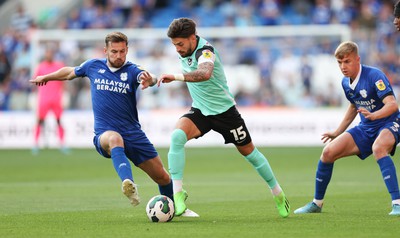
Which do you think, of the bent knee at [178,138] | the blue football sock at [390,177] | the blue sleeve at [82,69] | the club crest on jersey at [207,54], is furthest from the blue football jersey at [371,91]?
the blue sleeve at [82,69]

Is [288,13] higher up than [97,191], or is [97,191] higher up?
[288,13]

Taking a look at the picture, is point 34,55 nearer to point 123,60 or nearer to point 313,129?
point 313,129

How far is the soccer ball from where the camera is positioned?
9656mm

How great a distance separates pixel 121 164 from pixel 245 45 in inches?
756

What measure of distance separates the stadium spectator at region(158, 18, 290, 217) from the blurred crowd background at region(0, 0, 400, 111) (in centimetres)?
1668

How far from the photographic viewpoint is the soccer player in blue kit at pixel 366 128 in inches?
403

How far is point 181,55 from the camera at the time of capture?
10.1m

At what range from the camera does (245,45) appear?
2850 centimetres

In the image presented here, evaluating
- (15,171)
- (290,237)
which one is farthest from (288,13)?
(290,237)

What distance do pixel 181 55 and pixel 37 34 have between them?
2056cm

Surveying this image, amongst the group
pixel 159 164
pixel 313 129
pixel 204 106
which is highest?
pixel 204 106

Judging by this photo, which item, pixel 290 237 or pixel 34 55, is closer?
pixel 290 237

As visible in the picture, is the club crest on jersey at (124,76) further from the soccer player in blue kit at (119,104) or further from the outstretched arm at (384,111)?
the outstretched arm at (384,111)

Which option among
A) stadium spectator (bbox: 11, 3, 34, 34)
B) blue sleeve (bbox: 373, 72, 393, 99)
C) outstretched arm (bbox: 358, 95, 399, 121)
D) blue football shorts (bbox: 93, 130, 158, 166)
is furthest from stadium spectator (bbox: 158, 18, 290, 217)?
stadium spectator (bbox: 11, 3, 34, 34)
